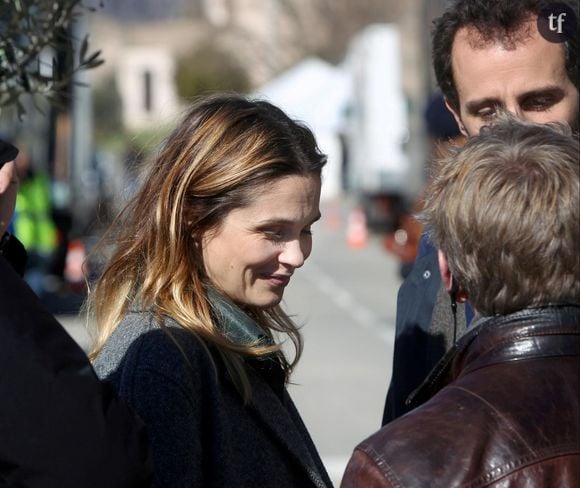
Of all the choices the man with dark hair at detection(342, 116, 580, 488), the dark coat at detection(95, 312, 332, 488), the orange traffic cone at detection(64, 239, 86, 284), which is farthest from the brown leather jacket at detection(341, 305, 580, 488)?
the orange traffic cone at detection(64, 239, 86, 284)

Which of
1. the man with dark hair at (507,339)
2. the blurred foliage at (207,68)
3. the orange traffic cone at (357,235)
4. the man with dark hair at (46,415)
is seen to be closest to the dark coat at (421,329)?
the man with dark hair at (507,339)

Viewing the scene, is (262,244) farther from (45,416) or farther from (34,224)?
(34,224)

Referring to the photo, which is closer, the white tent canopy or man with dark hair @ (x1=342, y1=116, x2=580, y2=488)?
man with dark hair @ (x1=342, y1=116, x2=580, y2=488)

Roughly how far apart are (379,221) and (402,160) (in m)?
2.04

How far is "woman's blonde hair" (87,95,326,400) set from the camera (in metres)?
2.28

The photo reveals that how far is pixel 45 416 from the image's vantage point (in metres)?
1.71

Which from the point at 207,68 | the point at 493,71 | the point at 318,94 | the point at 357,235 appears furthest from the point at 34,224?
the point at 207,68

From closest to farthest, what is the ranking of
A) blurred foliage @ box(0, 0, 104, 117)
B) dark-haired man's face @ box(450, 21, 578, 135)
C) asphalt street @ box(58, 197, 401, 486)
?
dark-haired man's face @ box(450, 21, 578, 135)
blurred foliage @ box(0, 0, 104, 117)
asphalt street @ box(58, 197, 401, 486)

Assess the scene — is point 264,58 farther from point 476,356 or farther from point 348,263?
point 476,356

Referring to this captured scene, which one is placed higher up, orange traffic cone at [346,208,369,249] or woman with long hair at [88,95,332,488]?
woman with long hair at [88,95,332,488]

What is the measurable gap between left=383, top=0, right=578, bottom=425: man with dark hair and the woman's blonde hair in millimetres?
474

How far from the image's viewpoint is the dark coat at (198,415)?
2031mm

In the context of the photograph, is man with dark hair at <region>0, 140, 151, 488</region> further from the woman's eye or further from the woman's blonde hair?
the woman's eye

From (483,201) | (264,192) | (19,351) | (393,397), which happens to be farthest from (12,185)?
(393,397)
